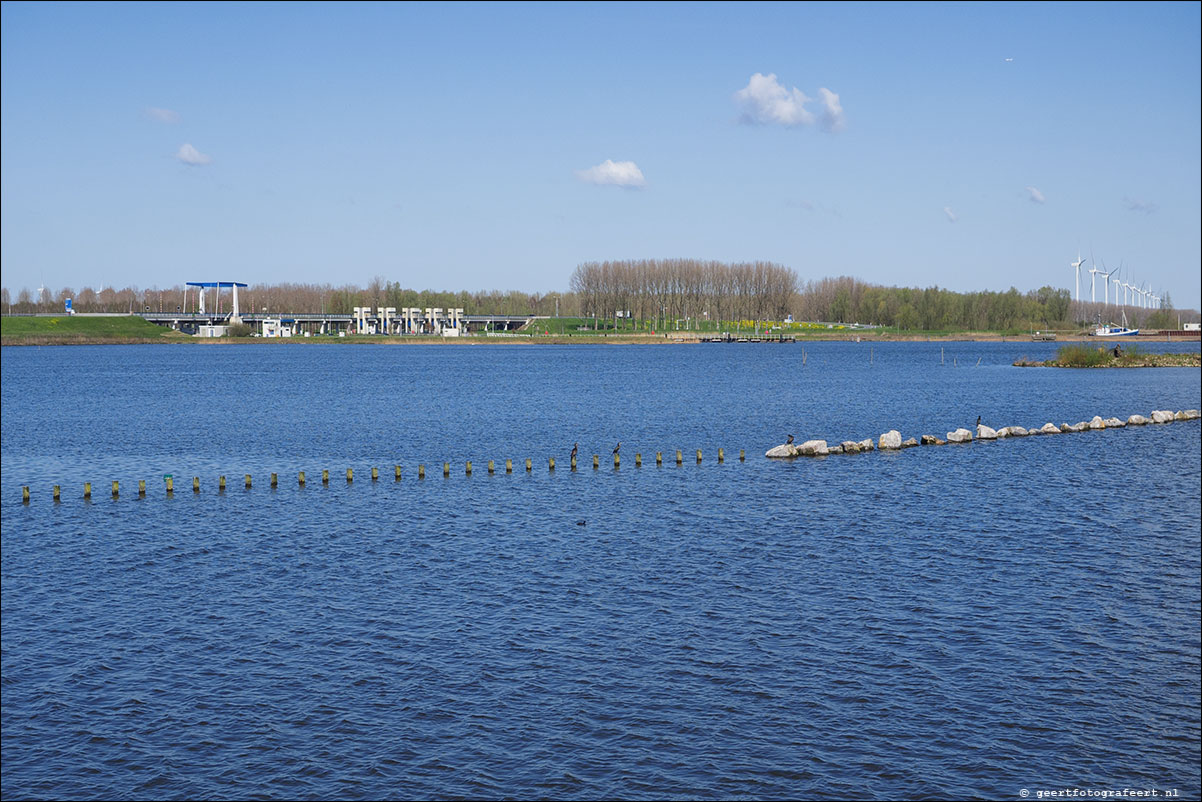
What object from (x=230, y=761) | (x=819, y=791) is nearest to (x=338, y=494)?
(x=230, y=761)

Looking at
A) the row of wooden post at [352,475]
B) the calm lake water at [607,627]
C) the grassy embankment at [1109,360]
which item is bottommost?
the calm lake water at [607,627]

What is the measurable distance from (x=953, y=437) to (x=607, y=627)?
45.7 metres

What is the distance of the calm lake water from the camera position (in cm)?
2086

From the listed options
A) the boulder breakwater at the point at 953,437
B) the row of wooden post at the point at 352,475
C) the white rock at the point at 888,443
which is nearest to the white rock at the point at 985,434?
the boulder breakwater at the point at 953,437

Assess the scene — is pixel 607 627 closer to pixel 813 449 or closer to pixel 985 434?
pixel 813 449

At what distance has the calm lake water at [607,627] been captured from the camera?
20859 millimetres

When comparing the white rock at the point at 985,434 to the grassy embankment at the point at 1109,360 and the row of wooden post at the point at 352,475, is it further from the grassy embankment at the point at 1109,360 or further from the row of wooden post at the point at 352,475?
the grassy embankment at the point at 1109,360

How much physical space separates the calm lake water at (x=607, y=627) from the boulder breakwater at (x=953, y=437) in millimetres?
1759

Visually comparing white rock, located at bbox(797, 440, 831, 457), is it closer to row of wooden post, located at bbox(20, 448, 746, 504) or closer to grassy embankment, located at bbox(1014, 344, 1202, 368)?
row of wooden post, located at bbox(20, 448, 746, 504)

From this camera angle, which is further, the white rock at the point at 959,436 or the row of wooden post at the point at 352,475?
the white rock at the point at 959,436

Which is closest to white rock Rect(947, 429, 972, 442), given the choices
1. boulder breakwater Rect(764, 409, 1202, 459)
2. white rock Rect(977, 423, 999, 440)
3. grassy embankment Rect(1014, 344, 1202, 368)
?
boulder breakwater Rect(764, 409, 1202, 459)

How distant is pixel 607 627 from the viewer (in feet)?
94.3

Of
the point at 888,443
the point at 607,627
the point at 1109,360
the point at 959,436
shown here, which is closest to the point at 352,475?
the point at 607,627

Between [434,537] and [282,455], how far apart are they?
2753cm
